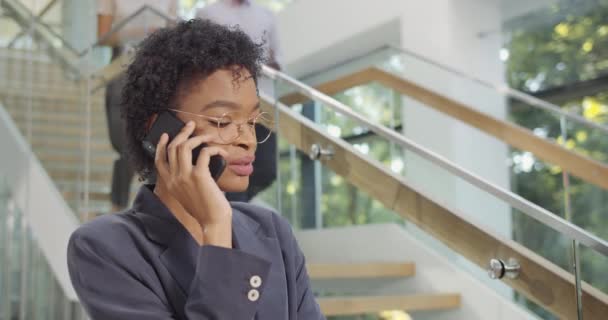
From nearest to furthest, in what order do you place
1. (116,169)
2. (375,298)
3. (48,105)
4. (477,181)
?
(477,181), (375,298), (116,169), (48,105)

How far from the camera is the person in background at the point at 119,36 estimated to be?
13.0ft

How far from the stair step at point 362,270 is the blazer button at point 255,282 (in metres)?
2.51

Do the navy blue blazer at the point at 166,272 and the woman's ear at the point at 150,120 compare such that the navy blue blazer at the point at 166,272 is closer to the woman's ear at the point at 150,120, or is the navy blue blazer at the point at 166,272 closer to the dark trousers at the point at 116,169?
the woman's ear at the point at 150,120

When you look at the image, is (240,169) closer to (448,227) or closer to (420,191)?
(448,227)

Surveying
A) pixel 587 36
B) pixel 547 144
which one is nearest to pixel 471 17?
pixel 587 36

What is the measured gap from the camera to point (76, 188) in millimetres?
4488

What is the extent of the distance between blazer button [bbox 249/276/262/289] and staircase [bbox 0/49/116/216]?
3008 mm

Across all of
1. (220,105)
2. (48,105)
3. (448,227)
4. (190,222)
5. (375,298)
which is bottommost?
(375,298)

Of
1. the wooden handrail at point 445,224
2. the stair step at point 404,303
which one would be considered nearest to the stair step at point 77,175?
the wooden handrail at point 445,224

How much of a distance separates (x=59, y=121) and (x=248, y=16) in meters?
1.57

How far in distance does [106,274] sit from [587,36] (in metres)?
5.44

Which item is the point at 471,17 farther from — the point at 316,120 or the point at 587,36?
the point at 316,120

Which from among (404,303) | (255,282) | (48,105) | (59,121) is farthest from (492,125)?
(255,282)

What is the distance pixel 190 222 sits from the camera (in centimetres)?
146
